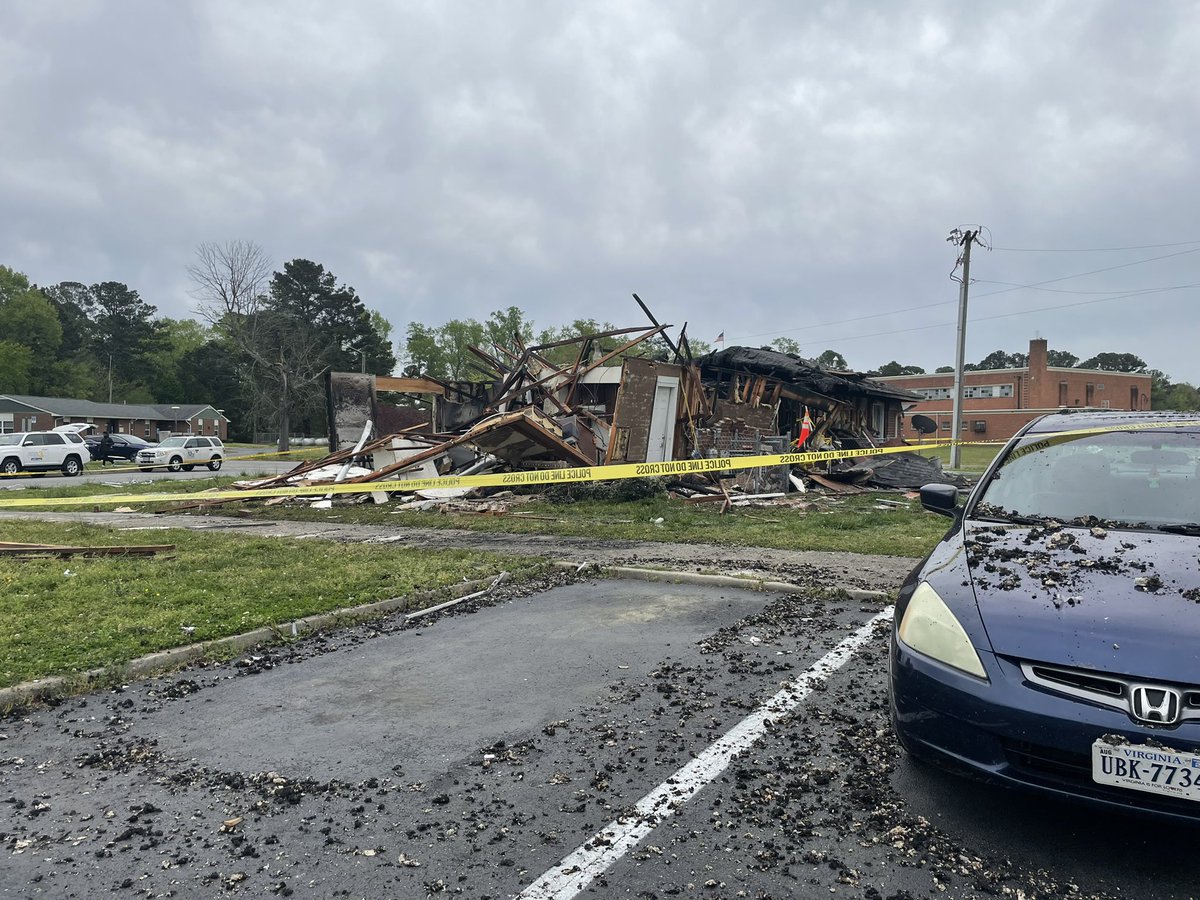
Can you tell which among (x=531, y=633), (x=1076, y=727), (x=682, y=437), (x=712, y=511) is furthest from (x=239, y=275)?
(x=1076, y=727)

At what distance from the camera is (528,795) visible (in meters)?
3.18

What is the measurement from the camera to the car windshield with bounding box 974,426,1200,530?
12.9ft

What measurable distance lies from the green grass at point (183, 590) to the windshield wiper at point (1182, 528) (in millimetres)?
5650

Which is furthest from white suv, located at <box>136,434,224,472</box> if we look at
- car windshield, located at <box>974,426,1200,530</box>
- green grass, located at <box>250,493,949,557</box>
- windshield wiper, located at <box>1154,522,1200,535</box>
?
windshield wiper, located at <box>1154,522,1200,535</box>

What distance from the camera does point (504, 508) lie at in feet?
47.1

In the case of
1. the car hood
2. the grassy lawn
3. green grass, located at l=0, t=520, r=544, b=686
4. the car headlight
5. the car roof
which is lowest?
green grass, located at l=0, t=520, r=544, b=686

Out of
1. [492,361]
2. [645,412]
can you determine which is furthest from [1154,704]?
[492,361]

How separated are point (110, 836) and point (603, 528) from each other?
9379 millimetres

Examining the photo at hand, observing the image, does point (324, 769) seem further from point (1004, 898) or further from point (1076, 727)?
point (1076, 727)

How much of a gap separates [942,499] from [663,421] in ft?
47.1

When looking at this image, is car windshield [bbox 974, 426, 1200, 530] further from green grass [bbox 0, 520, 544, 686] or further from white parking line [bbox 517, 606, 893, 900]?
green grass [bbox 0, 520, 544, 686]

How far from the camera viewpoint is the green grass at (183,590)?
5117mm

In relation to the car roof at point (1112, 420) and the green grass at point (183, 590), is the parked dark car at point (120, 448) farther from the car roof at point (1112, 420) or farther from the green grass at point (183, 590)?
the car roof at point (1112, 420)

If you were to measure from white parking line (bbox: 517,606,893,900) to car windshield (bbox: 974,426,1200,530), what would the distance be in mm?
1601
